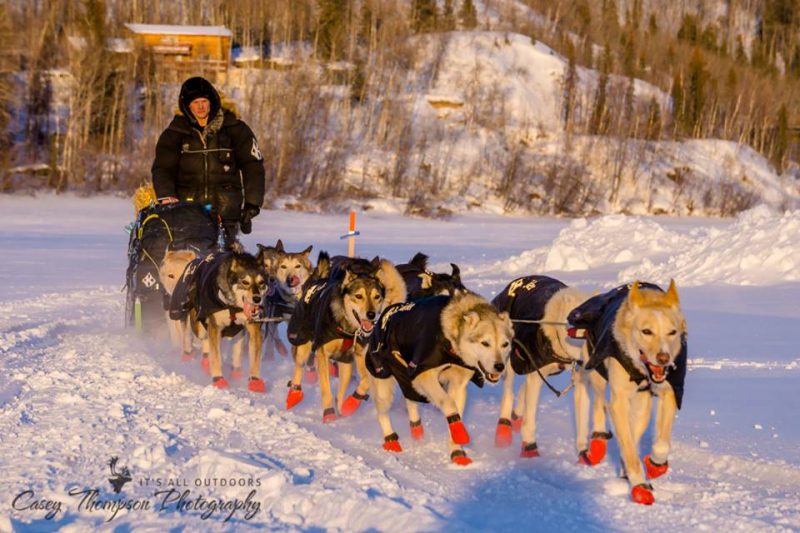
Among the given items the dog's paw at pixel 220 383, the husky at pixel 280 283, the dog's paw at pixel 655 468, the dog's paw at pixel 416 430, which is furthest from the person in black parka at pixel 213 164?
the dog's paw at pixel 655 468

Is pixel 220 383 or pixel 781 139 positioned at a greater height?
pixel 781 139

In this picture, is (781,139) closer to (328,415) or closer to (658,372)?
(328,415)

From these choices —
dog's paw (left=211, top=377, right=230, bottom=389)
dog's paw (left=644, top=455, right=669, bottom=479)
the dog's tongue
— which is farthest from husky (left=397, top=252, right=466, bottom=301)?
dog's paw (left=211, top=377, right=230, bottom=389)

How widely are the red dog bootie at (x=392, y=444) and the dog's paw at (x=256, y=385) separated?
1.77m

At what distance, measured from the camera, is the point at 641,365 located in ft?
14.3

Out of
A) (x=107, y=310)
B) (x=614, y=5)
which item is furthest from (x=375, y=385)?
(x=614, y=5)

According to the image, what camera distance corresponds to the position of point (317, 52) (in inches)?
A: 2071

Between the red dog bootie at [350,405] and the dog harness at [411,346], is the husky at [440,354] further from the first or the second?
the red dog bootie at [350,405]

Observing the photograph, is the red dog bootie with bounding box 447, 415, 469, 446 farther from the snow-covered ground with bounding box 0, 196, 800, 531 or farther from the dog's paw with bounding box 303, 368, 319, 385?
the dog's paw with bounding box 303, 368, 319, 385

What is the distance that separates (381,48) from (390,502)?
1877 inches

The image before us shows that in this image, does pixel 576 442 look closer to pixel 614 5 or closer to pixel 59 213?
pixel 59 213

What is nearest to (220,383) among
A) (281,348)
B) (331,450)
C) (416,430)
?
(281,348)

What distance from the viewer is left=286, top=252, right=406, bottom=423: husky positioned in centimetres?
601

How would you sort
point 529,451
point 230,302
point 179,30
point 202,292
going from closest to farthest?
point 529,451 → point 230,302 → point 202,292 → point 179,30
